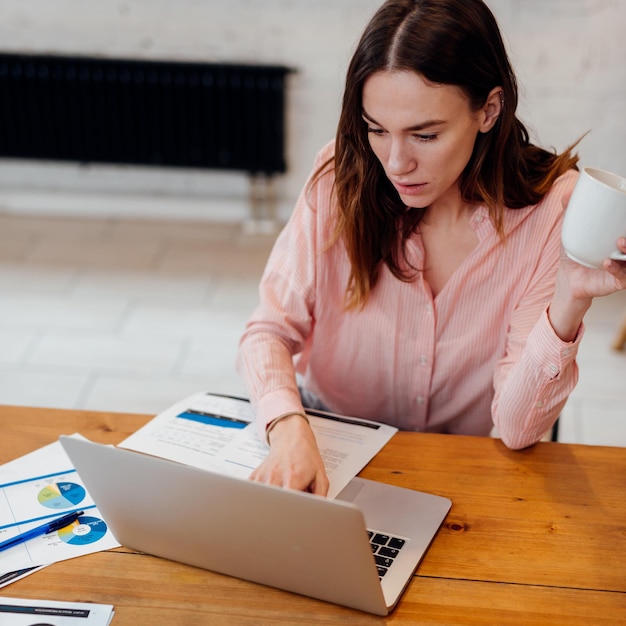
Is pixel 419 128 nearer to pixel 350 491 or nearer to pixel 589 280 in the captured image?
pixel 589 280

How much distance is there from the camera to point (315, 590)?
0.93 m

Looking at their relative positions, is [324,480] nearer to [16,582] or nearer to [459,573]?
[459,573]

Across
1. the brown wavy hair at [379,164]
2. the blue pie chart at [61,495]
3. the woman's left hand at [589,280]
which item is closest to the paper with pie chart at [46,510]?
the blue pie chart at [61,495]

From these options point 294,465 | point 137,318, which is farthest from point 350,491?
point 137,318

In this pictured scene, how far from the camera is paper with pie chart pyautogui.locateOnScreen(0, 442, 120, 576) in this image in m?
1.01

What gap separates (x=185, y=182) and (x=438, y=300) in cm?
270

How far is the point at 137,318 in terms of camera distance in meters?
3.13

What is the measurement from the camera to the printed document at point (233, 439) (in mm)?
1143

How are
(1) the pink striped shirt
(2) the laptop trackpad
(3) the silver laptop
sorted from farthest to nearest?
(1) the pink striped shirt, (2) the laptop trackpad, (3) the silver laptop

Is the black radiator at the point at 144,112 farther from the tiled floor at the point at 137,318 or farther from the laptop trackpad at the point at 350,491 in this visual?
the laptop trackpad at the point at 350,491

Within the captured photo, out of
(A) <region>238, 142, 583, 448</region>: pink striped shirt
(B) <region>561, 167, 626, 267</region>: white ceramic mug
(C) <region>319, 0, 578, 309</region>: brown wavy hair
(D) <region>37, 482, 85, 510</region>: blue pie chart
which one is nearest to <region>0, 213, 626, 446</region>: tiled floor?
(A) <region>238, 142, 583, 448</region>: pink striped shirt

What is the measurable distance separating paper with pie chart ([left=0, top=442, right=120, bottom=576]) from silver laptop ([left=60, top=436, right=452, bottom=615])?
57mm

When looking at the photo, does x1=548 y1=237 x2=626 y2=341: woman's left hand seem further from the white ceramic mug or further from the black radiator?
the black radiator

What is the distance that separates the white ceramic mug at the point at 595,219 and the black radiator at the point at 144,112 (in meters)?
2.73
